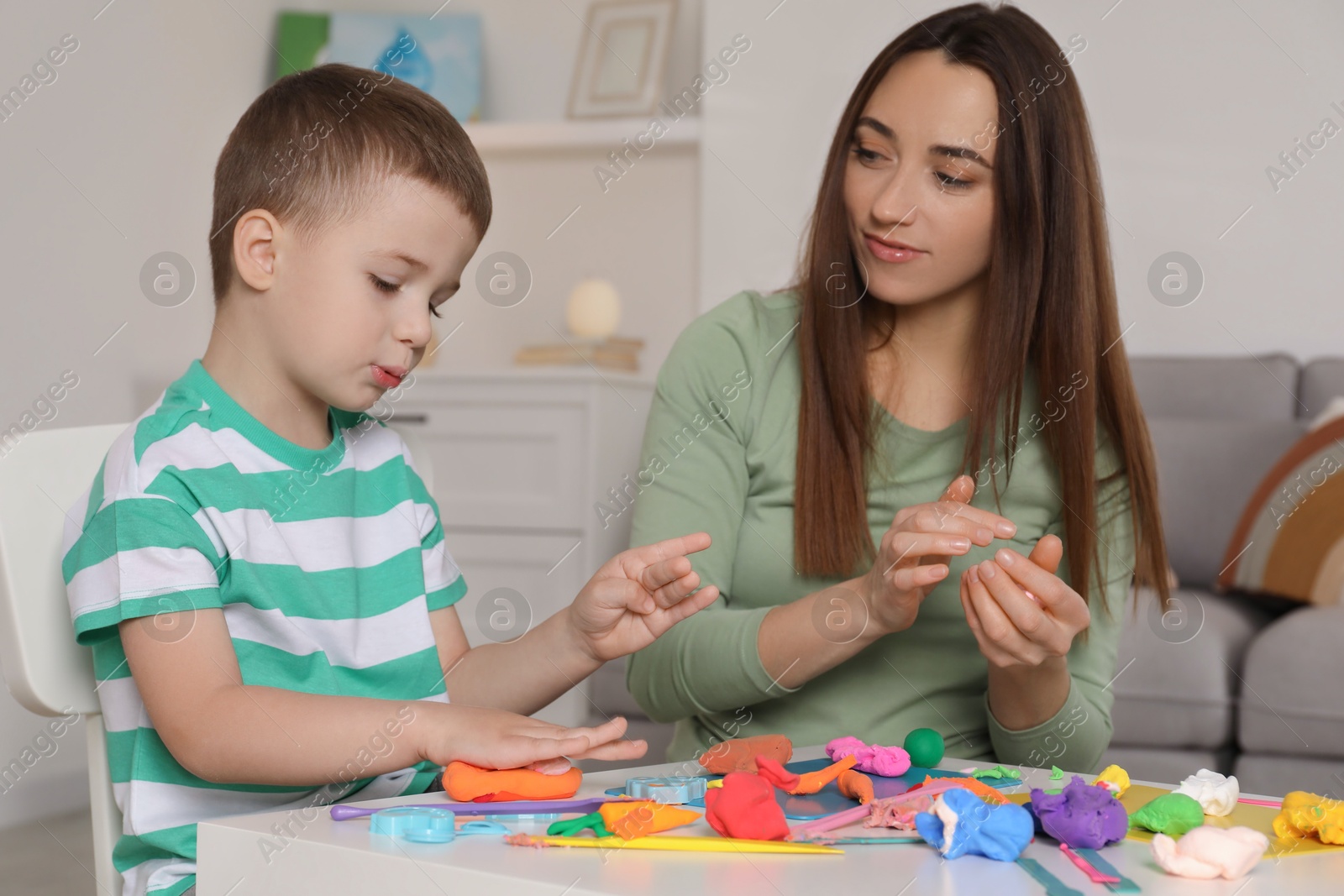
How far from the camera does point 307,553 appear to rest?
0.90m

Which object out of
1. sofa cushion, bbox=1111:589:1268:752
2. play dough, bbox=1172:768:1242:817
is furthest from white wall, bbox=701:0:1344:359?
play dough, bbox=1172:768:1242:817

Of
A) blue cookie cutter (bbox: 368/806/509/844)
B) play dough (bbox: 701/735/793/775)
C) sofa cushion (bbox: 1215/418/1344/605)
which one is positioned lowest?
sofa cushion (bbox: 1215/418/1344/605)

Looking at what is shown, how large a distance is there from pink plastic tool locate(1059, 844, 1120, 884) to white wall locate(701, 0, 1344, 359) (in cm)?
253

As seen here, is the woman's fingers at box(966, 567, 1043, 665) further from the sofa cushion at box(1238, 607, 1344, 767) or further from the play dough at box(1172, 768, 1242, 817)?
the sofa cushion at box(1238, 607, 1344, 767)

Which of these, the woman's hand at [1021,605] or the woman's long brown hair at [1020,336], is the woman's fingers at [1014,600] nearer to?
the woman's hand at [1021,605]

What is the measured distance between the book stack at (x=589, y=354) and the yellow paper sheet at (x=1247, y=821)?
226 centimetres

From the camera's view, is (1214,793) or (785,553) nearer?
(1214,793)

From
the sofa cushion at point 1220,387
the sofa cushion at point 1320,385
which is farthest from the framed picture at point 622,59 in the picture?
the sofa cushion at point 1320,385

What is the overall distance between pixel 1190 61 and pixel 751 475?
2181mm

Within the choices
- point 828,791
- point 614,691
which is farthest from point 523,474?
point 828,791

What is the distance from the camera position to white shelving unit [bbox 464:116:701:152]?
3143mm

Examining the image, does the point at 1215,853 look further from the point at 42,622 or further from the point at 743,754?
the point at 42,622

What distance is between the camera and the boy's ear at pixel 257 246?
0.88m

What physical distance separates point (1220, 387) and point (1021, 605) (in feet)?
6.79
